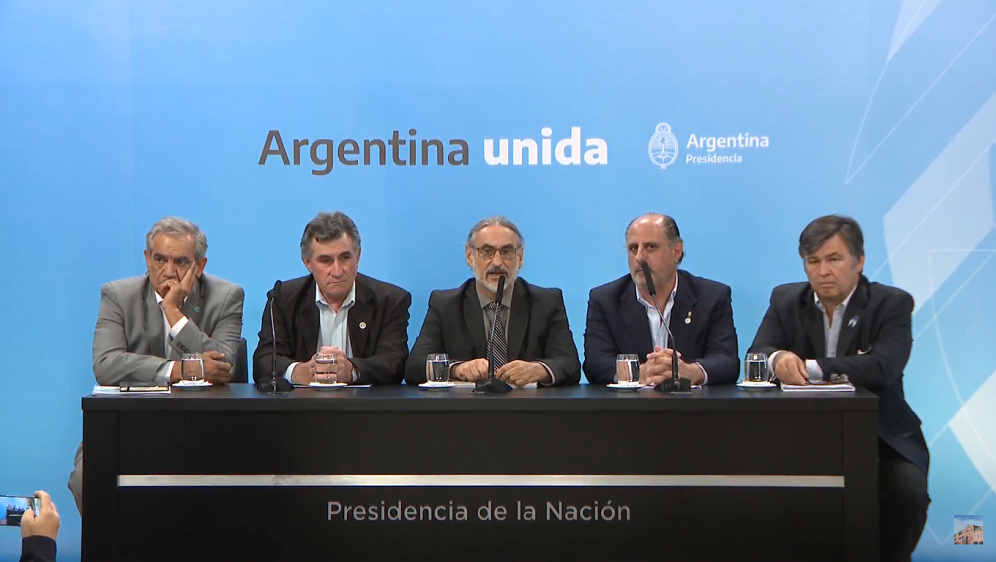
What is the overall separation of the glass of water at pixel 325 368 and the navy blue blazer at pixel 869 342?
1.63 m

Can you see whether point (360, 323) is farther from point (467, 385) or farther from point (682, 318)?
point (682, 318)

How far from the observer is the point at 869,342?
3.81 metres

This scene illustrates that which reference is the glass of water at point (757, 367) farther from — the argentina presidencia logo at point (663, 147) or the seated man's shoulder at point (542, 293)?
the argentina presidencia logo at point (663, 147)

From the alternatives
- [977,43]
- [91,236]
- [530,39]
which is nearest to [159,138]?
[91,236]

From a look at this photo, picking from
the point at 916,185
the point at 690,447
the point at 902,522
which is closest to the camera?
the point at 690,447

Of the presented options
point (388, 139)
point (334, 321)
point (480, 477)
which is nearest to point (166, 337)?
point (334, 321)

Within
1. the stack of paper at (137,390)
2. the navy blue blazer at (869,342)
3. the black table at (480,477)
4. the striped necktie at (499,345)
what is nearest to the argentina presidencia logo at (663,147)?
the navy blue blazer at (869,342)

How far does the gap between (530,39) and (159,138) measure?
1952mm

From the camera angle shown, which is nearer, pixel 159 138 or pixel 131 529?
pixel 131 529

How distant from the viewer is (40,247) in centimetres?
495

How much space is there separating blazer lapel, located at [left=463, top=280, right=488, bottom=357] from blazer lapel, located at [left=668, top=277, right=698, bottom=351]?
0.79 m

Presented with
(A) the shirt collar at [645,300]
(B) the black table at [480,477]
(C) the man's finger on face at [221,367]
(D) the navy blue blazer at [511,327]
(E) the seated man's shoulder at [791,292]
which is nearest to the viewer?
(B) the black table at [480,477]

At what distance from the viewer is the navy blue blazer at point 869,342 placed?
3625 mm

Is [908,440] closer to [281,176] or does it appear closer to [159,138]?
[281,176]
